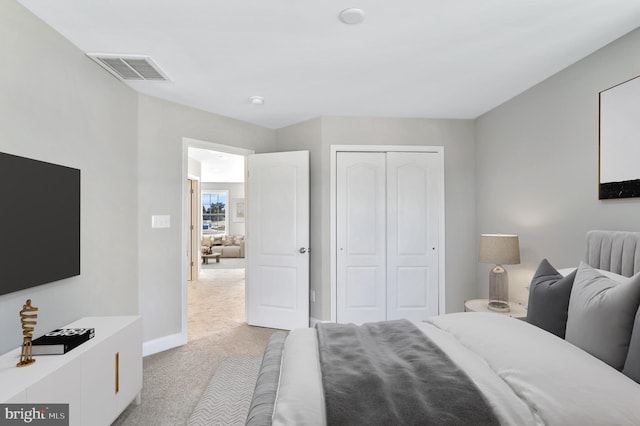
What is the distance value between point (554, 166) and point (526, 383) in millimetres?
2197

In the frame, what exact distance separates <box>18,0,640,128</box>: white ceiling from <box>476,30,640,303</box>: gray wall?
155mm

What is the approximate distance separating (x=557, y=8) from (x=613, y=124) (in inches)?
34.7

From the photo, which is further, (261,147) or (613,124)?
(261,147)

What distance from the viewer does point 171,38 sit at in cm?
212

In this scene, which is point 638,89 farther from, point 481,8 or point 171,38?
point 171,38

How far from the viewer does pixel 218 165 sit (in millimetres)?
8336

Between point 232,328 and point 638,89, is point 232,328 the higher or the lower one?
the lower one

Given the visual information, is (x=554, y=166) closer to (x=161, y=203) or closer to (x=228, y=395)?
(x=228, y=395)

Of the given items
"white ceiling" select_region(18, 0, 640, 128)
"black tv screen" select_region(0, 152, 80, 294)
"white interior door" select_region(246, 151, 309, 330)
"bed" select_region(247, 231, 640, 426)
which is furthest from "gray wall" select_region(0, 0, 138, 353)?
"bed" select_region(247, 231, 640, 426)

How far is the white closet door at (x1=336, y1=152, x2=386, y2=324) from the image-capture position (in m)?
3.76

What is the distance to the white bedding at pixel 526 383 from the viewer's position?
993mm

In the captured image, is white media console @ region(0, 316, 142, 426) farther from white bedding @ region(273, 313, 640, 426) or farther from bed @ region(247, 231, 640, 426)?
white bedding @ region(273, 313, 640, 426)

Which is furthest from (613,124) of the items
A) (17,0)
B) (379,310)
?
(17,0)

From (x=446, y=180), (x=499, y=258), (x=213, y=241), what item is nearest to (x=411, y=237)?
(x=446, y=180)
